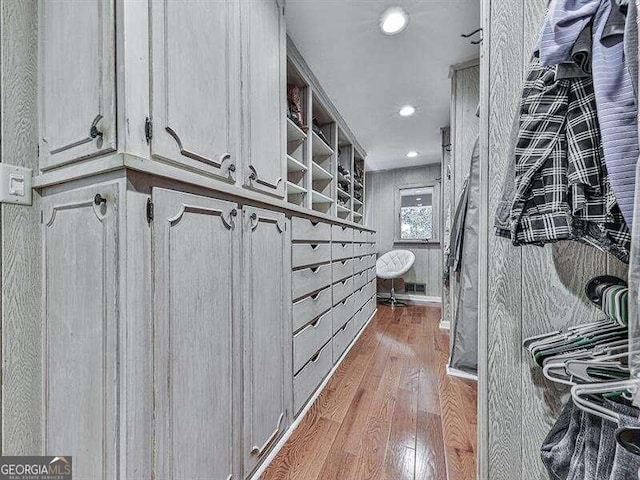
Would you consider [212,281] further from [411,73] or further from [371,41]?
[411,73]

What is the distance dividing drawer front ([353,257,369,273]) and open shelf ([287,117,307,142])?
126 centimetres

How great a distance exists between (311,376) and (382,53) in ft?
7.18

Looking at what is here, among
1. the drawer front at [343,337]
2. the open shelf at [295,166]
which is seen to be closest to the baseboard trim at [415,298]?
the drawer front at [343,337]

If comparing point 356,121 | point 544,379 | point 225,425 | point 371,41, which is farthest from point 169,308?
point 356,121

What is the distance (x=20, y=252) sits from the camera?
2.88 feet

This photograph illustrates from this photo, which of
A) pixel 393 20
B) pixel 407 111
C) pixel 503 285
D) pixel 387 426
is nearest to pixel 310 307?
pixel 387 426

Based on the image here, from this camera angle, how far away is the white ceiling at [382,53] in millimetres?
1567

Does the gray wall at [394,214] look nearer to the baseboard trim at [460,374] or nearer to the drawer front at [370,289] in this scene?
the drawer front at [370,289]

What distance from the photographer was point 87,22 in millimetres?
741

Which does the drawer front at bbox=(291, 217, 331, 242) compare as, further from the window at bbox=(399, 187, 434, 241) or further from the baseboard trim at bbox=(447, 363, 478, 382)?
the window at bbox=(399, 187, 434, 241)

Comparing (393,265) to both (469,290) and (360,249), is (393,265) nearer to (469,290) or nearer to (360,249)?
(360,249)

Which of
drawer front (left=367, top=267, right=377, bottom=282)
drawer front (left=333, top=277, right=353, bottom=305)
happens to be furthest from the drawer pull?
drawer front (left=367, top=267, right=377, bottom=282)

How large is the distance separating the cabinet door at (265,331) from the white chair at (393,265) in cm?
312

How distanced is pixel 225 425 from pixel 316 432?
2.25ft
